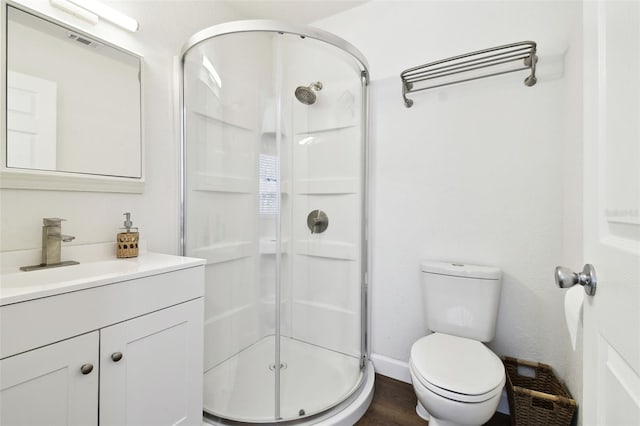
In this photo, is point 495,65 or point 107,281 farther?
point 495,65

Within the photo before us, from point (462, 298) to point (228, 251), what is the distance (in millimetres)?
1258

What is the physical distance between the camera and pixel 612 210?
1.70 ft

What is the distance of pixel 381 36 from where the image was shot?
6.18 feet

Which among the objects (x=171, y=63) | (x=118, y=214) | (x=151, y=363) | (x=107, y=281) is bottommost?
(x=151, y=363)

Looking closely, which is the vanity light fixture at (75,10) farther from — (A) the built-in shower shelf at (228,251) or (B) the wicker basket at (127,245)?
(A) the built-in shower shelf at (228,251)

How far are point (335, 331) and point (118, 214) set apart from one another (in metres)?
1.34

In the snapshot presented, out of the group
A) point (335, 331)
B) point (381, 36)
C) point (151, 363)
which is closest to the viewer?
point (151, 363)

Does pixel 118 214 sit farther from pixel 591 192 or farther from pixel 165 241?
pixel 591 192

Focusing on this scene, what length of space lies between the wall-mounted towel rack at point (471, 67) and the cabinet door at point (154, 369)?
5.51 feet

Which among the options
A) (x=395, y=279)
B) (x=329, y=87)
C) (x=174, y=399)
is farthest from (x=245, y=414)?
(x=329, y=87)

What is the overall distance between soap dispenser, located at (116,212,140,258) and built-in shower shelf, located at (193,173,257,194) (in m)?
0.36

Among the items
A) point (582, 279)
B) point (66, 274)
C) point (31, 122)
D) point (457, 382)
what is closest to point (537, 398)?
point (457, 382)

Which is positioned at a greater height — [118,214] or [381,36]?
[381,36]

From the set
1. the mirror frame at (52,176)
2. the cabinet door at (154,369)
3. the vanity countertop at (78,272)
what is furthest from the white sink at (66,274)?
the mirror frame at (52,176)
